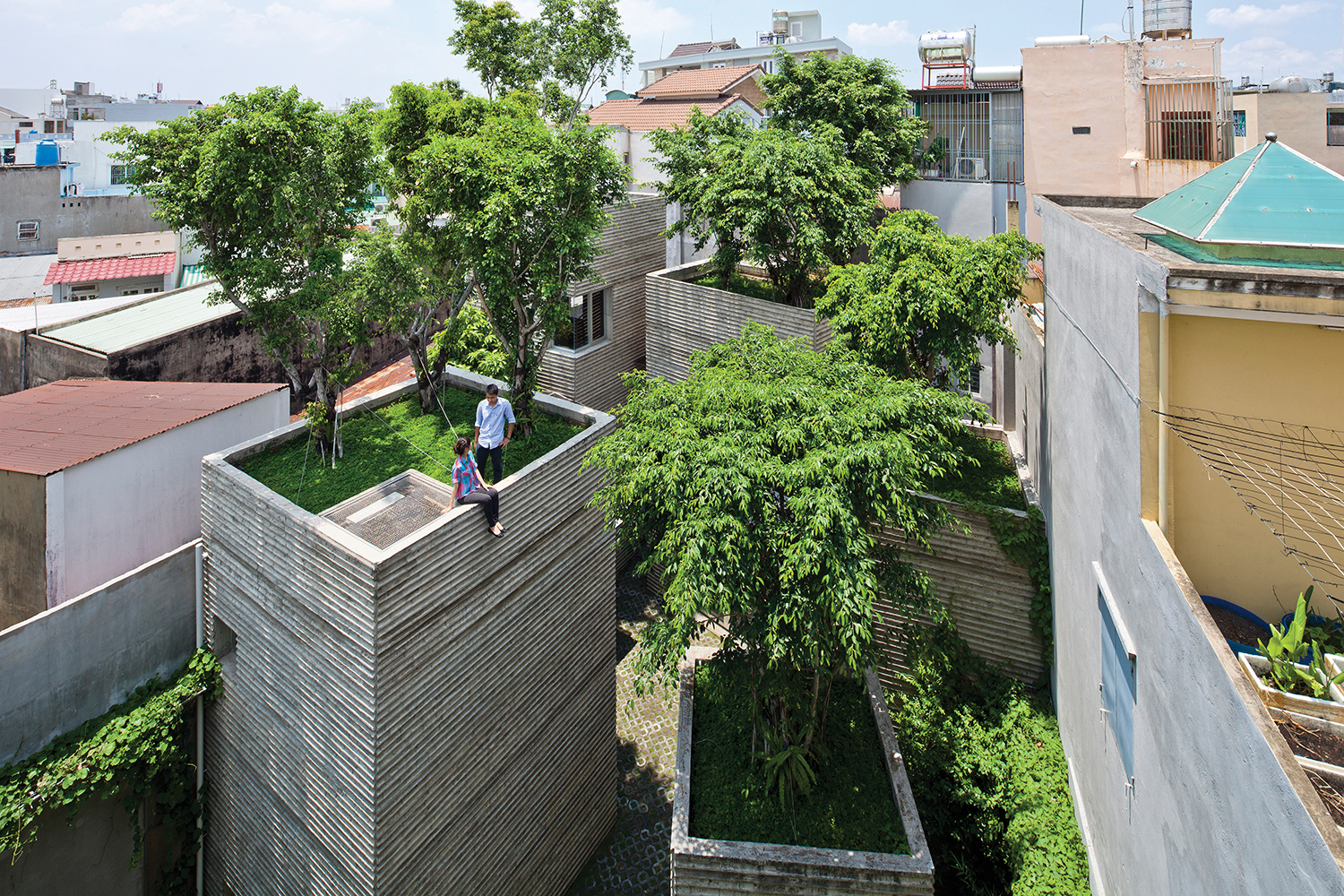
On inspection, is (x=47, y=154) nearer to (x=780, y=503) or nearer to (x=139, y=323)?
(x=139, y=323)

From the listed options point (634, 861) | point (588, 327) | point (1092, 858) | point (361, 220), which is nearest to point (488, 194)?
point (361, 220)

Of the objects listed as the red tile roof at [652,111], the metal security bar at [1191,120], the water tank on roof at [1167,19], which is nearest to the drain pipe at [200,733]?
the red tile roof at [652,111]

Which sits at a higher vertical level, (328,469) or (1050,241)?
(1050,241)

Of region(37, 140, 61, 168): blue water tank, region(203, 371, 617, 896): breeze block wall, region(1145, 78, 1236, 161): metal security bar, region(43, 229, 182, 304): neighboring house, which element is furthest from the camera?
region(37, 140, 61, 168): blue water tank

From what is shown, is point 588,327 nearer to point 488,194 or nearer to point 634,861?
point 488,194

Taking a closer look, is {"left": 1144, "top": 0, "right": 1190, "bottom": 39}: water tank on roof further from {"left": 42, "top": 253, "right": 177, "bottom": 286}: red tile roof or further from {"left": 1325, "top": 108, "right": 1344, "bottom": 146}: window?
{"left": 42, "top": 253, "right": 177, "bottom": 286}: red tile roof

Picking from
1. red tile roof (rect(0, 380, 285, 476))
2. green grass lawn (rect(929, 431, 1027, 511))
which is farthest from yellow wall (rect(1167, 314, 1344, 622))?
red tile roof (rect(0, 380, 285, 476))
